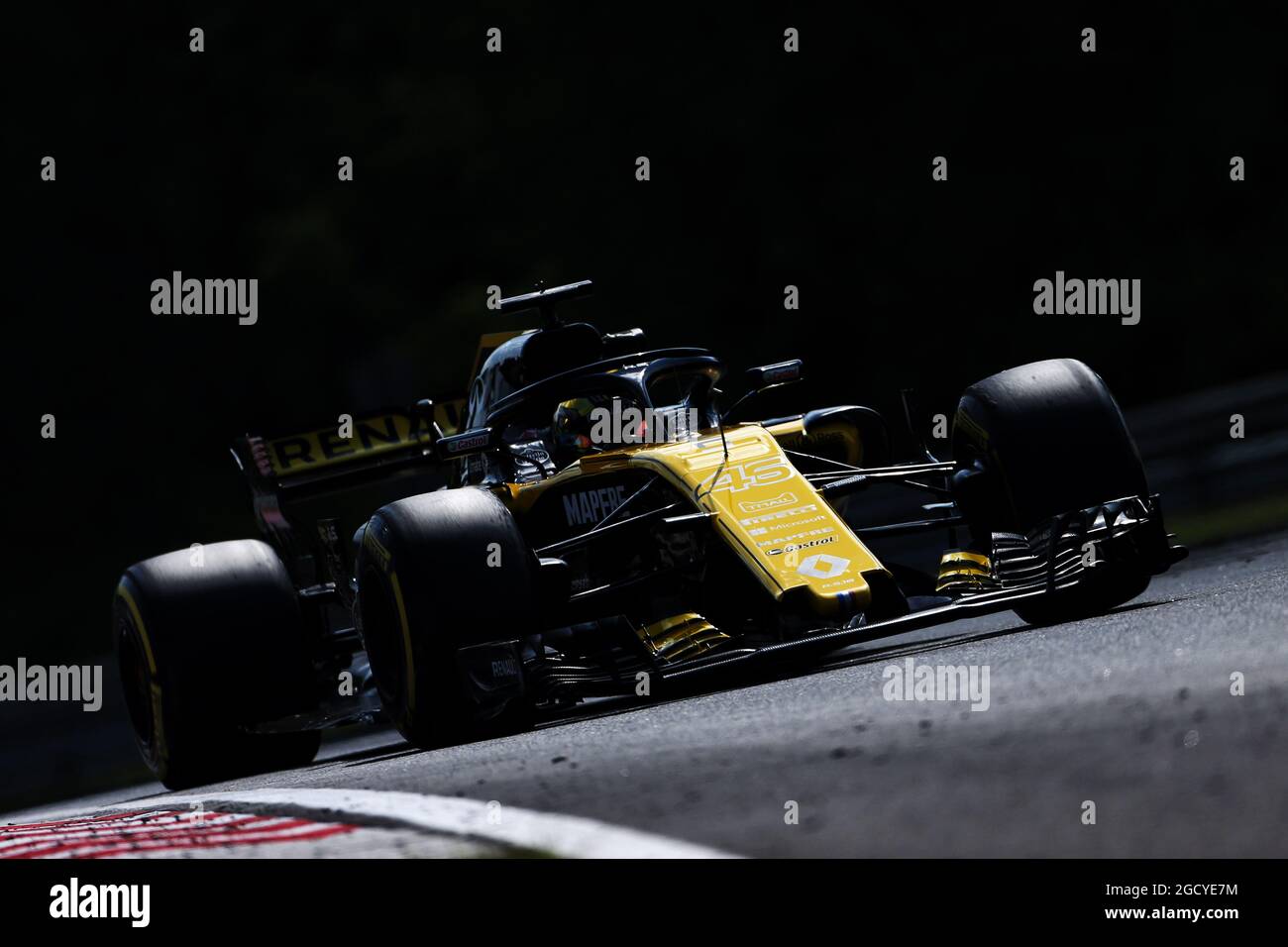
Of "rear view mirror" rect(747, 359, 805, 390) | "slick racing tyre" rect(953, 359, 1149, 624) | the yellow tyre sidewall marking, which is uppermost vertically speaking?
"rear view mirror" rect(747, 359, 805, 390)

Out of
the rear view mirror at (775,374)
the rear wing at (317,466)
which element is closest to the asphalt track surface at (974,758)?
the rear view mirror at (775,374)

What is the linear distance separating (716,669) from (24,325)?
1388 centimetres

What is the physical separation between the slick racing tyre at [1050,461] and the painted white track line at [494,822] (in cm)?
286

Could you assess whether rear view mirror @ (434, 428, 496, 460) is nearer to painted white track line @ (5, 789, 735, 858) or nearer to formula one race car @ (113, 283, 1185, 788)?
formula one race car @ (113, 283, 1185, 788)

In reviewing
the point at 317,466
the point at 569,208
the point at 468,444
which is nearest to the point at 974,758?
the point at 468,444

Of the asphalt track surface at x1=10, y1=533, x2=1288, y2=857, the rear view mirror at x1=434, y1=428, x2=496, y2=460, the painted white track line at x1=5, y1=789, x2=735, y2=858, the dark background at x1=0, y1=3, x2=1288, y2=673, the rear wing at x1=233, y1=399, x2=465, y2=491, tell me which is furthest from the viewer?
the dark background at x1=0, y1=3, x2=1288, y2=673

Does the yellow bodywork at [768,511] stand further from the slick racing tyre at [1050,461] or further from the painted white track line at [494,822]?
the painted white track line at [494,822]

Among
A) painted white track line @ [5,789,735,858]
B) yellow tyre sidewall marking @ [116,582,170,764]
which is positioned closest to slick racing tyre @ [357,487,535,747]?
painted white track line @ [5,789,735,858]

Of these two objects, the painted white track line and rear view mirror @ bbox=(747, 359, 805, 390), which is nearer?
the painted white track line

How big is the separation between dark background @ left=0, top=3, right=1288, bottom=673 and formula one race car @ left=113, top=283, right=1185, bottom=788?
850 cm

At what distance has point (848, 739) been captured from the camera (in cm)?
427

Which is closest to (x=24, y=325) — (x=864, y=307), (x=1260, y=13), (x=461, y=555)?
(x=864, y=307)

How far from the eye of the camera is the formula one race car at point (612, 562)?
609 centimetres

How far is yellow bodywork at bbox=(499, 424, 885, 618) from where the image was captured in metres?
6.03
